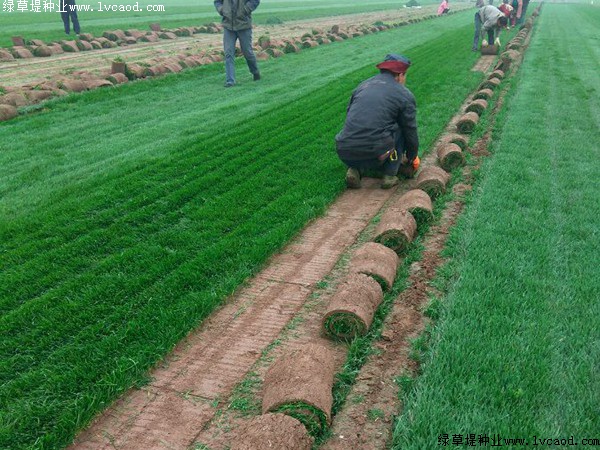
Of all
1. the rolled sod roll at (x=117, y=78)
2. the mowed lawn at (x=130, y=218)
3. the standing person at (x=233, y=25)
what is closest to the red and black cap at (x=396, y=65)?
the mowed lawn at (x=130, y=218)

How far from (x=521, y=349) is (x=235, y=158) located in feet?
15.9

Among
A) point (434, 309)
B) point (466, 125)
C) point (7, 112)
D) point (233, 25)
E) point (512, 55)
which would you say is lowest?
point (434, 309)

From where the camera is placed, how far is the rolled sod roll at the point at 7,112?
29.9 feet

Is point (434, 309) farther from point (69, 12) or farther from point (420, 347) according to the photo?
point (69, 12)

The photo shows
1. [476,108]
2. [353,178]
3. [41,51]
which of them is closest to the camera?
[353,178]

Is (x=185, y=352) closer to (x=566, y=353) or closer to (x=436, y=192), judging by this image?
(x=566, y=353)

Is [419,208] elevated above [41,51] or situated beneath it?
situated beneath

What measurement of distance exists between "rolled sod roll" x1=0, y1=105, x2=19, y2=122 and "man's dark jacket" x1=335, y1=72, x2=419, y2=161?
631cm

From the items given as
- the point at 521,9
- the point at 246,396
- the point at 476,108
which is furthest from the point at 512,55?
the point at 246,396

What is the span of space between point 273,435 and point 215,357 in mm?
1086

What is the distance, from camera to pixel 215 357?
11.9 ft

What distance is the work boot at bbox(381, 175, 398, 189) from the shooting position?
6520 mm

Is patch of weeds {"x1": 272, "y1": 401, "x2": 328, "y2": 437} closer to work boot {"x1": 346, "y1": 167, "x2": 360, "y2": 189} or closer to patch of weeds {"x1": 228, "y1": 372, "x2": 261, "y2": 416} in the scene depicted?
patch of weeds {"x1": 228, "y1": 372, "x2": 261, "y2": 416}

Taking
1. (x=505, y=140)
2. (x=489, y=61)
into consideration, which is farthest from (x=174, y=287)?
(x=489, y=61)
